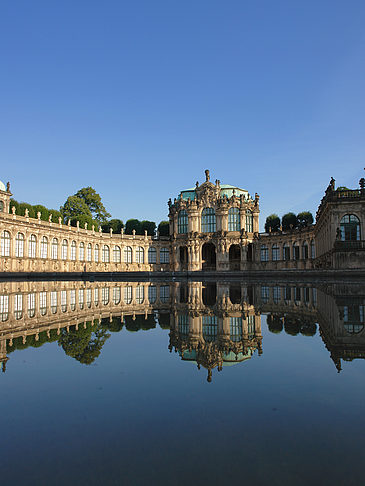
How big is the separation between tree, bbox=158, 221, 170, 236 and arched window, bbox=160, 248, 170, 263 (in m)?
7.88

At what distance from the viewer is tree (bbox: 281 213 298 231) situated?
7869cm

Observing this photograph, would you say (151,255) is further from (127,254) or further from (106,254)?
(106,254)

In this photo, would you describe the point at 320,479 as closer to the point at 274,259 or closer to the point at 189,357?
the point at 189,357

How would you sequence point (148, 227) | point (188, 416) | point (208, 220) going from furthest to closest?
1. point (148, 227)
2. point (208, 220)
3. point (188, 416)

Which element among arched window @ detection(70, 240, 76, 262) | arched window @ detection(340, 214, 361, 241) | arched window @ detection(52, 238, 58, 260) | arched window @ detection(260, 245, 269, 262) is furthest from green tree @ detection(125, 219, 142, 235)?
arched window @ detection(340, 214, 361, 241)

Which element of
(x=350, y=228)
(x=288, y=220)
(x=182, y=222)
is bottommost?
(x=350, y=228)

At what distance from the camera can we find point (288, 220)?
79.5 meters

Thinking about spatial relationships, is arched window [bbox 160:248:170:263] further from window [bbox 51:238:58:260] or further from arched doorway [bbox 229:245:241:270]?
window [bbox 51:238:58:260]

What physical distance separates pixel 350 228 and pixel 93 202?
202 ft

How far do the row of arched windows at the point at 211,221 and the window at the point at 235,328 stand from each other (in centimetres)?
6594

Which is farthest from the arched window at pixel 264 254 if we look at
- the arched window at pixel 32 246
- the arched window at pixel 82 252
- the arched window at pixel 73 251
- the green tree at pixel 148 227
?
the arched window at pixel 32 246

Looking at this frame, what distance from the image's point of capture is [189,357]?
478cm

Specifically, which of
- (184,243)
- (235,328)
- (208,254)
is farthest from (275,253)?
(235,328)

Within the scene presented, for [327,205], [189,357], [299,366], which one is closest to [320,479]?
[299,366]
